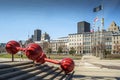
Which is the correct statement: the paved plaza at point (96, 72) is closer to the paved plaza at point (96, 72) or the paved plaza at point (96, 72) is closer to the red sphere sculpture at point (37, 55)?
the paved plaza at point (96, 72)

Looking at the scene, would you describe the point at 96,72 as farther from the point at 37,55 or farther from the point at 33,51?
the point at 33,51

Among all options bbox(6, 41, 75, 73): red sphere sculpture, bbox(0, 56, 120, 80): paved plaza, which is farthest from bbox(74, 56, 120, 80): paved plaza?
bbox(6, 41, 75, 73): red sphere sculpture

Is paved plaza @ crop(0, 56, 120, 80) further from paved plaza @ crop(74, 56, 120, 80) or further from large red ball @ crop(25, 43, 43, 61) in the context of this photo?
large red ball @ crop(25, 43, 43, 61)

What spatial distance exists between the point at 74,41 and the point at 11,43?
182 metres

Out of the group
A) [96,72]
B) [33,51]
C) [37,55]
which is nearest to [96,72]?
[96,72]

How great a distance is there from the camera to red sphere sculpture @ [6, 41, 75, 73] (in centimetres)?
1357

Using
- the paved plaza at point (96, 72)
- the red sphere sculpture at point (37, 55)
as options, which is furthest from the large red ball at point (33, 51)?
the paved plaza at point (96, 72)

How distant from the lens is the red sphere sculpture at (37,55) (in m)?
13.6

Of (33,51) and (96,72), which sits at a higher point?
(33,51)

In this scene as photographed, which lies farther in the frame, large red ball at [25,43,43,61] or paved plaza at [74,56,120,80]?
paved plaza at [74,56,120,80]

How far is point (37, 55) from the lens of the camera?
45.3ft

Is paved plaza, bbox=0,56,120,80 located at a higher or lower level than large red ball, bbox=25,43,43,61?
lower

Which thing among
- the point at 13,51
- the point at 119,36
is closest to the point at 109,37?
the point at 119,36

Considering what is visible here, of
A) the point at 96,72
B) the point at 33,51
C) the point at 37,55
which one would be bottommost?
the point at 96,72
